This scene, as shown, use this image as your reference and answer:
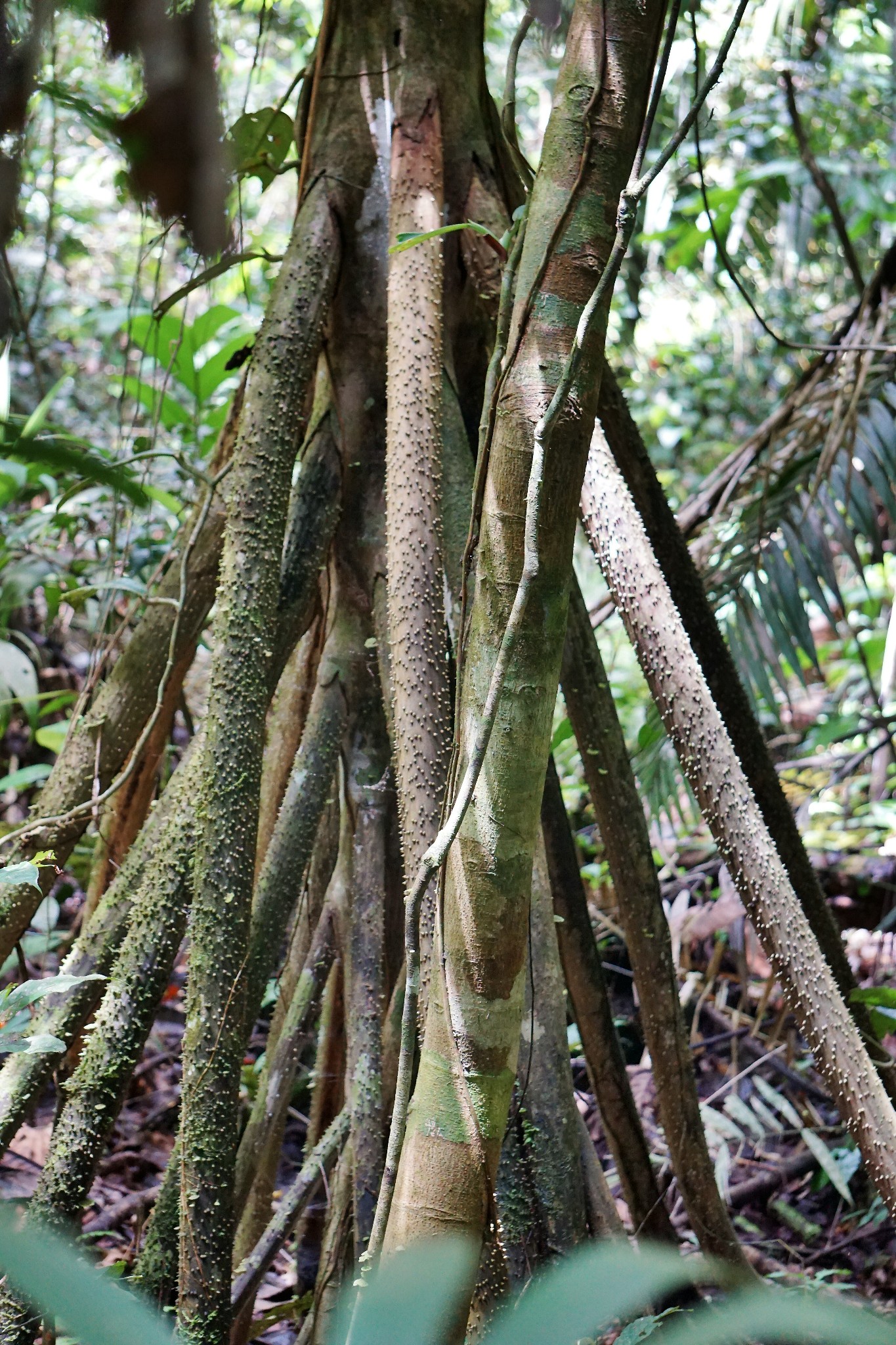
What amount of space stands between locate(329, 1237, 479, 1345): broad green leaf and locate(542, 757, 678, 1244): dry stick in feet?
4.13

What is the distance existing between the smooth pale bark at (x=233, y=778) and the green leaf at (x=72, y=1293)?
1.06 m

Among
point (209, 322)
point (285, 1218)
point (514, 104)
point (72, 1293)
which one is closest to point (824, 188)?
point (514, 104)

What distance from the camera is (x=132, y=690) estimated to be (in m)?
1.92

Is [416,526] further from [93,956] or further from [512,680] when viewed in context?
[93,956]

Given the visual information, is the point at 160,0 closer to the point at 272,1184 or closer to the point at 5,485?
the point at 272,1184

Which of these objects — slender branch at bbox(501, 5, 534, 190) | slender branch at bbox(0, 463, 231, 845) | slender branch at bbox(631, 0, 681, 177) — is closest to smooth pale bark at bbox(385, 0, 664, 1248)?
slender branch at bbox(631, 0, 681, 177)

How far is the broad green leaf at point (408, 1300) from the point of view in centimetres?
36

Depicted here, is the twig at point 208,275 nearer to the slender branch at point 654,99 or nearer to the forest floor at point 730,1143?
the slender branch at point 654,99

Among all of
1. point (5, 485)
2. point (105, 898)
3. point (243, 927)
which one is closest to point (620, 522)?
point (243, 927)

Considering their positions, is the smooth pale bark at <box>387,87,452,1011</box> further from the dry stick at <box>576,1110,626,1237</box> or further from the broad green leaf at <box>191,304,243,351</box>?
the broad green leaf at <box>191,304,243,351</box>

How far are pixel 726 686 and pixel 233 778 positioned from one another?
897 mm

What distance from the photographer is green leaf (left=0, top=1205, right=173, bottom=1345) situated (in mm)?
335

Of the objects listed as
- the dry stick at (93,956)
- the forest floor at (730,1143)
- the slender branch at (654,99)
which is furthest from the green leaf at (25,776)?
the slender branch at (654,99)

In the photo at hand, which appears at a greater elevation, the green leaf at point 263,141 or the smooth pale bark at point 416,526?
the green leaf at point 263,141
